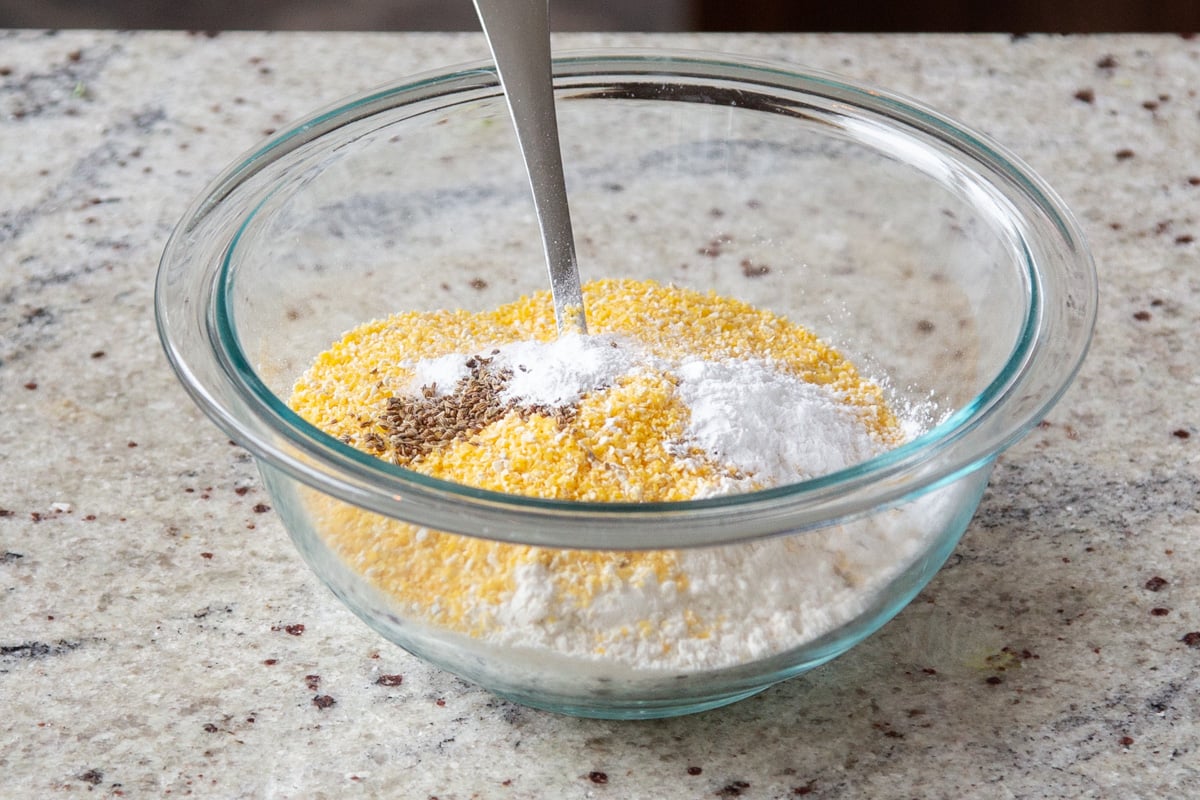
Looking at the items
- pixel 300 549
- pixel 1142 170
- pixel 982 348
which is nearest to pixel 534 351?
pixel 300 549

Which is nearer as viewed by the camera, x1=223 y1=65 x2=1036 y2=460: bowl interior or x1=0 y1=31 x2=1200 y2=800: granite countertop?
x1=0 y1=31 x2=1200 y2=800: granite countertop

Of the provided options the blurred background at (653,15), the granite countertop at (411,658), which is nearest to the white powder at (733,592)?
the granite countertop at (411,658)

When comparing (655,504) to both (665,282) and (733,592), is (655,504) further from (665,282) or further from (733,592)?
(665,282)

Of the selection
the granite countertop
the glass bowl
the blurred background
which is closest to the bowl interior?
the glass bowl

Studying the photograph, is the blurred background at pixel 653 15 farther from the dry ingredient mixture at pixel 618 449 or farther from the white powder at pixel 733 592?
the white powder at pixel 733 592

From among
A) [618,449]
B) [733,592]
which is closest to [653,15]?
[618,449]

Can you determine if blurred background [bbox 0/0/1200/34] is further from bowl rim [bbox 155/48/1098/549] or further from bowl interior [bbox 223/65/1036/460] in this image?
bowl rim [bbox 155/48/1098/549]

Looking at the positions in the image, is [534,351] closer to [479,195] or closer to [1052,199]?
[479,195]
